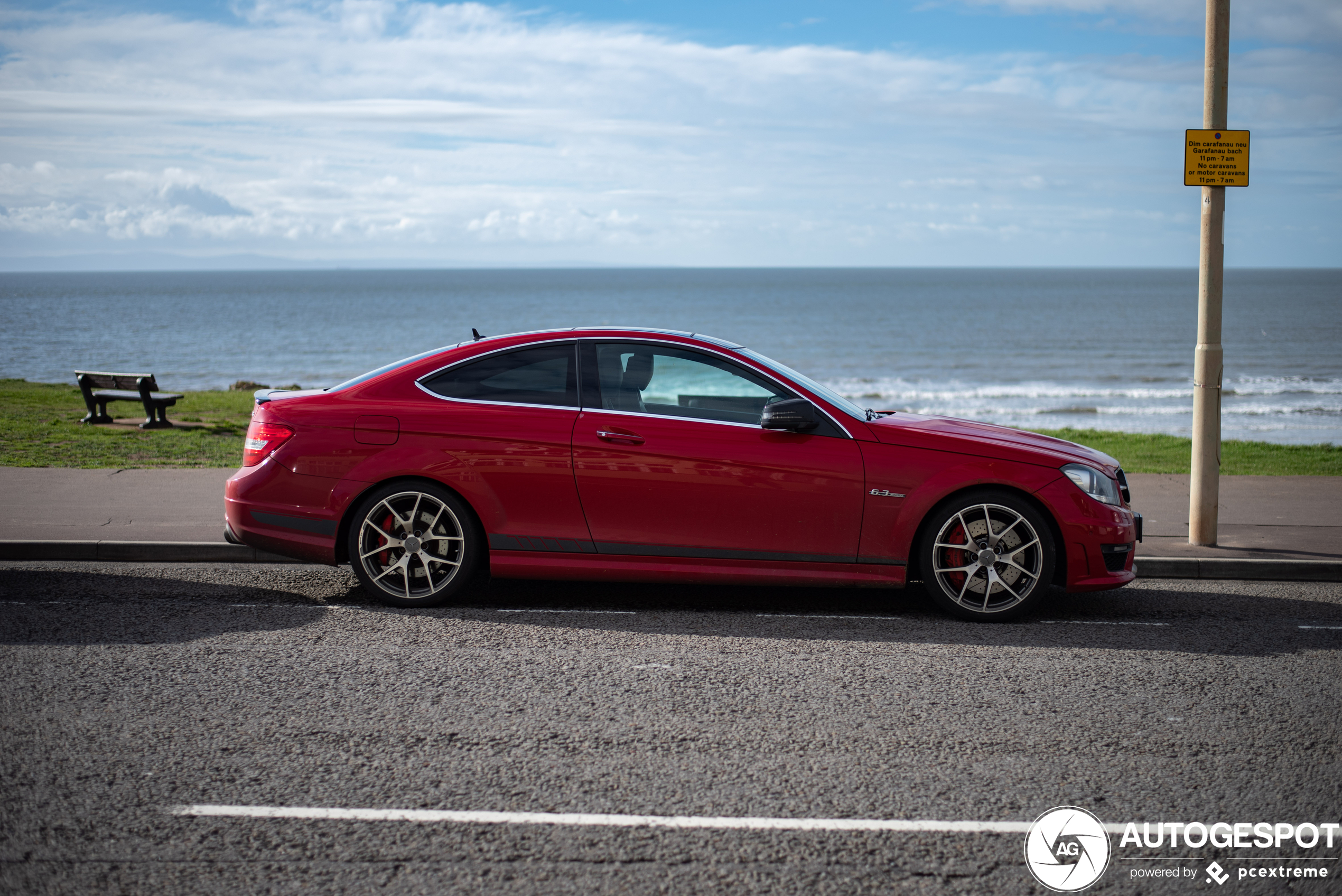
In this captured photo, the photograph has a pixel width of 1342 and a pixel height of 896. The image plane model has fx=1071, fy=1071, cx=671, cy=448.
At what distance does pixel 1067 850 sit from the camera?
3.30m

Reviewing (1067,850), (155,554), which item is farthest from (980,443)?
(155,554)

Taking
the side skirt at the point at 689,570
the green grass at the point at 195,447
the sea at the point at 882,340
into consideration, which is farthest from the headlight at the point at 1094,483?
the sea at the point at 882,340

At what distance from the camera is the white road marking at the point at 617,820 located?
11.2ft

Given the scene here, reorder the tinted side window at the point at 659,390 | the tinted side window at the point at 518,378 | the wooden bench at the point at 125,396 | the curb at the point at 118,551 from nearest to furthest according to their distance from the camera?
the tinted side window at the point at 659,390 < the tinted side window at the point at 518,378 < the curb at the point at 118,551 < the wooden bench at the point at 125,396

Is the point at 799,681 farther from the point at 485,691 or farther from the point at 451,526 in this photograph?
the point at 451,526

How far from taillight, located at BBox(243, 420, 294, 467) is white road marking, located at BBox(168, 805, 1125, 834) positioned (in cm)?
309

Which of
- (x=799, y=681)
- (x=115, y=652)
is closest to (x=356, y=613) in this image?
(x=115, y=652)

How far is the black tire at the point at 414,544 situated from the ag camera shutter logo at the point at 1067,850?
362cm

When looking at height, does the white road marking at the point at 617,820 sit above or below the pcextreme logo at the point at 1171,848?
above

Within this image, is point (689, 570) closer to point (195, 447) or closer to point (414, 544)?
point (414, 544)

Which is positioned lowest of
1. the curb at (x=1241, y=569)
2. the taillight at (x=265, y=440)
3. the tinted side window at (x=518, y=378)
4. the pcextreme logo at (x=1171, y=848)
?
the pcextreme logo at (x=1171, y=848)

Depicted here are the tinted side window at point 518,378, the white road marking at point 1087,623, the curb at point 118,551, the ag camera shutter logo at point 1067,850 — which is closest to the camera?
the ag camera shutter logo at point 1067,850

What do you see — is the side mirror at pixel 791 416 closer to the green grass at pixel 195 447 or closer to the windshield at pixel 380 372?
the windshield at pixel 380 372

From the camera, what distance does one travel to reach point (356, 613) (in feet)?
20.0
